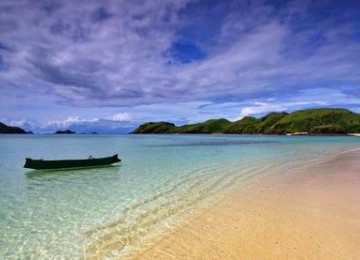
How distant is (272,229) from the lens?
33.8ft

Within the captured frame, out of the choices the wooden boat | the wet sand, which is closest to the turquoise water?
the wet sand

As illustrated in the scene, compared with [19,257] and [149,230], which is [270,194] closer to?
[149,230]

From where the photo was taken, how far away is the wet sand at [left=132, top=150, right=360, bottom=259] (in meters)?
8.43

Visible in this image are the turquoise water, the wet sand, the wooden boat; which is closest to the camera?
the wet sand

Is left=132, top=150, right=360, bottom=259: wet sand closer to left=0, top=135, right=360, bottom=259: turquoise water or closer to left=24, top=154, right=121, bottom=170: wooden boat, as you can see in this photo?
left=0, top=135, right=360, bottom=259: turquoise water

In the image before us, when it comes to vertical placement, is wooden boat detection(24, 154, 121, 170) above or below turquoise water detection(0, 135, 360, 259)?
above

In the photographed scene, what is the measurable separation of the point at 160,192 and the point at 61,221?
247 inches

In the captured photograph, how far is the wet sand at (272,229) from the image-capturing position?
843cm

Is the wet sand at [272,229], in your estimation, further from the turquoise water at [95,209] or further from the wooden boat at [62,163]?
the wooden boat at [62,163]

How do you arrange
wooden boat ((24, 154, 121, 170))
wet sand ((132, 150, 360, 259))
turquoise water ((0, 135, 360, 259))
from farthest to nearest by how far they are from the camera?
wooden boat ((24, 154, 121, 170)) → turquoise water ((0, 135, 360, 259)) → wet sand ((132, 150, 360, 259))

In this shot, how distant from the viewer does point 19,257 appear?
8.53 meters

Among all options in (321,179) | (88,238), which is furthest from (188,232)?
(321,179)

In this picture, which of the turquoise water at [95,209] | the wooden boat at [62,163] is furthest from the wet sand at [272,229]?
the wooden boat at [62,163]

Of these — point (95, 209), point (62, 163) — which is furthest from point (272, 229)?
point (62, 163)
